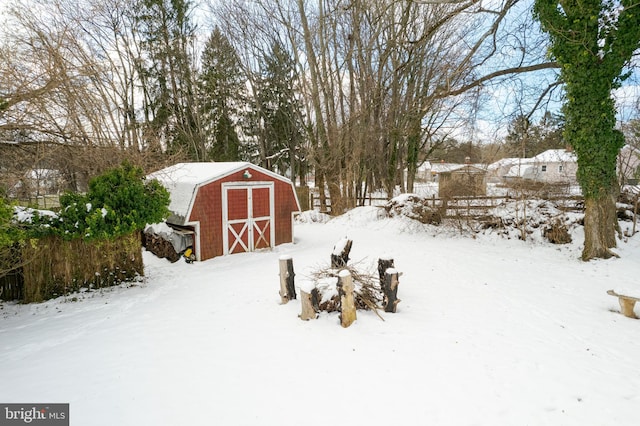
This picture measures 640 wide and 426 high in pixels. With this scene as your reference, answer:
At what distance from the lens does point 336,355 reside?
417cm

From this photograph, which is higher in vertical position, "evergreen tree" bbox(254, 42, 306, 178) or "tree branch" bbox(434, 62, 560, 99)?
"evergreen tree" bbox(254, 42, 306, 178)

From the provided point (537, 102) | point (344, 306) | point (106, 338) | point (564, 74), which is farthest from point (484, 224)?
point (106, 338)

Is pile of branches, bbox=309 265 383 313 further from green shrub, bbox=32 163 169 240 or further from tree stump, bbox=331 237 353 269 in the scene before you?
green shrub, bbox=32 163 169 240

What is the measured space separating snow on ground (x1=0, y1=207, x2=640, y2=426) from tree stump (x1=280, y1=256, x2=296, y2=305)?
20cm

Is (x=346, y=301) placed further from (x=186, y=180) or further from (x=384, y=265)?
(x=186, y=180)

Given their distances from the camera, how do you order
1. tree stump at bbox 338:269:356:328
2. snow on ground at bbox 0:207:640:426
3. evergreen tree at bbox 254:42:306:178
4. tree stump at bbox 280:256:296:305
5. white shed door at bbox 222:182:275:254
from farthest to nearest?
1. evergreen tree at bbox 254:42:306:178
2. white shed door at bbox 222:182:275:254
3. tree stump at bbox 280:256:296:305
4. tree stump at bbox 338:269:356:328
5. snow on ground at bbox 0:207:640:426

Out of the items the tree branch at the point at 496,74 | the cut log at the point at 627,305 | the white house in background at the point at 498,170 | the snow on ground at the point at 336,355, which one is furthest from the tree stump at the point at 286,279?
the white house in background at the point at 498,170

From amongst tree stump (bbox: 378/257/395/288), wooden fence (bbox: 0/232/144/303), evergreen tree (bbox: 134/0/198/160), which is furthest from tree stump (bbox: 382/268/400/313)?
evergreen tree (bbox: 134/0/198/160)

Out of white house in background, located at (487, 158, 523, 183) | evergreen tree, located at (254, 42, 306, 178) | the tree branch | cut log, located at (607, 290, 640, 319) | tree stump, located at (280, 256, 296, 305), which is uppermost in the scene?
evergreen tree, located at (254, 42, 306, 178)

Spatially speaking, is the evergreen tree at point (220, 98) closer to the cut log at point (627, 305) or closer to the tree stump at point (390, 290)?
the tree stump at point (390, 290)

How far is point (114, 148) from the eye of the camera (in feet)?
23.6

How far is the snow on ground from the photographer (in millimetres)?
3209

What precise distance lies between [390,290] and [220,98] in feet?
71.2

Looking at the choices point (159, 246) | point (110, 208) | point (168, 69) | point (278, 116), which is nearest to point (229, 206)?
point (159, 246)
